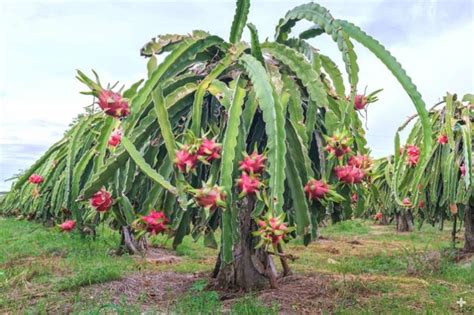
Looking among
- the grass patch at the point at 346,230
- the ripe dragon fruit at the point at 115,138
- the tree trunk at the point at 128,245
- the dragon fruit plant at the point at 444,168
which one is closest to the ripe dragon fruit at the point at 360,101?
the ripe dragon fruit at the point at 115,138

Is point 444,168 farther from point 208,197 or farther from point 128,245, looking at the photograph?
point 208,197

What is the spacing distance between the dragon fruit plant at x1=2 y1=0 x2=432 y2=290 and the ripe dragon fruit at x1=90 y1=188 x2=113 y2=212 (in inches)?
0.5

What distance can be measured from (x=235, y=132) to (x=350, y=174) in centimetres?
82

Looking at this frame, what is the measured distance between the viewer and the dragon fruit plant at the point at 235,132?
2850 mm

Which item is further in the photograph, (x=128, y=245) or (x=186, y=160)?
(x=128, y=245)

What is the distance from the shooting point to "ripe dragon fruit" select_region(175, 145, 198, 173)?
2.68m

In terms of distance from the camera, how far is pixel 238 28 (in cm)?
418

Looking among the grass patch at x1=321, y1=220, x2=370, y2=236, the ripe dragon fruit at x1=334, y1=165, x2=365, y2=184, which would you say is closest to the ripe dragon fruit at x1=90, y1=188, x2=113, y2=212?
the ripe dragon fruit at x1=334, y1=165, x2=365, y2=184

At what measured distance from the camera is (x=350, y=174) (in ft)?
10.7

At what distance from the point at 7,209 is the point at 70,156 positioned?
13.4m

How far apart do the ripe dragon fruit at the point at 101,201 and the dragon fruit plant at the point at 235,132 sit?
0.05 ft

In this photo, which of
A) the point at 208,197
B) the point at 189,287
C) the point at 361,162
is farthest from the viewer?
the point at 189,287

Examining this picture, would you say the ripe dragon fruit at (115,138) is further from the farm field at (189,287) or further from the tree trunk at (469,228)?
the tree trunk at (469,228)

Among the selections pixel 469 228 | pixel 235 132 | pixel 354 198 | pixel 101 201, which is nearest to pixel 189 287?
pixel 354 198
